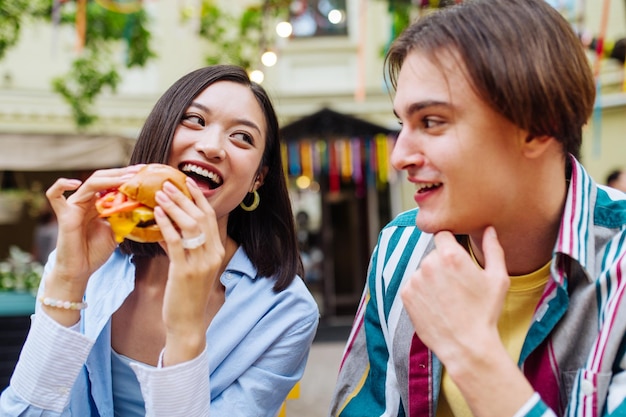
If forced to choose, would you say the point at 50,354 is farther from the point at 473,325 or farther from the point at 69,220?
the point at 473,325

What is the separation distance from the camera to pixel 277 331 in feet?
5.84

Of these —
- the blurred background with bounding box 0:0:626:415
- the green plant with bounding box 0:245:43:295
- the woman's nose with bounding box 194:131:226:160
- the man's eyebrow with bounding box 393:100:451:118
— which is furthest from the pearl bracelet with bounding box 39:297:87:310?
the blurred background with bounding box 0:0:626:415

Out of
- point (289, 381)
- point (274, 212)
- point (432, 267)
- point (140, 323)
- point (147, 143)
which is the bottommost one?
point (289, 381)

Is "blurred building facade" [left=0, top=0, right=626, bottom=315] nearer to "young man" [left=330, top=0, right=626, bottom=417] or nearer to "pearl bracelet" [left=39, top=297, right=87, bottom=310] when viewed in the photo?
"pearl bracelet" [left=39, top=297, right=87, bottom=310]

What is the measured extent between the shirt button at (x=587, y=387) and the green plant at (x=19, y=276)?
421cm

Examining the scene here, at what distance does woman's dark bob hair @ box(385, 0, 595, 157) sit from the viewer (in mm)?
1240

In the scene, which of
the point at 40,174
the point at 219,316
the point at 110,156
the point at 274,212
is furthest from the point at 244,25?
the point at 219,316

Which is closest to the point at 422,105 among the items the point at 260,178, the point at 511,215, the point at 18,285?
the point at 511,215

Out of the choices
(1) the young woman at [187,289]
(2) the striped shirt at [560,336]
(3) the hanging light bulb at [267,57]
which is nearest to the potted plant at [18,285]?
(1) the young woman at [187,289]

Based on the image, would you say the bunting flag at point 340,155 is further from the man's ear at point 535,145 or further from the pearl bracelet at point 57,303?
the man's ear at point 535,145

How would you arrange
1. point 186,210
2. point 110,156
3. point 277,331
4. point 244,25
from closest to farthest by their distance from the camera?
point 186,210 → point 277,331 → point 110,156 → point 244,25

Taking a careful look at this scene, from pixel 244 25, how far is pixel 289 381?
666cm

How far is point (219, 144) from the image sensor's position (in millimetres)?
1784

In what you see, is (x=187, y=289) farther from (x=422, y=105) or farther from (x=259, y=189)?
(x=259, y=189)
